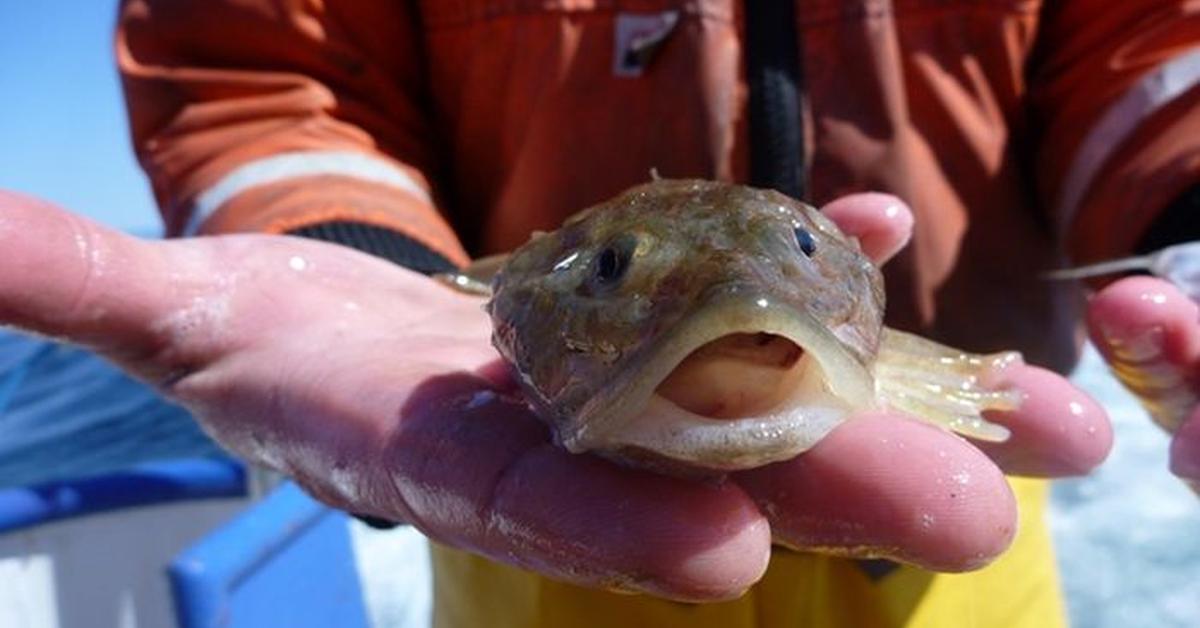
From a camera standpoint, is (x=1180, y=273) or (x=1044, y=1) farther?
(x=1044, y=1)

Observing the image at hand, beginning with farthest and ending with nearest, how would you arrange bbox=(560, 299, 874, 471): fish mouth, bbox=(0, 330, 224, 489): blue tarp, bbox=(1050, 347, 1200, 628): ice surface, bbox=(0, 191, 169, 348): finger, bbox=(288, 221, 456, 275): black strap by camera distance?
bbox=(0, 330, 224, 489): blue tarp → bbox=(1050, 347, 1200, 628): ice surface → bbox=(288, 221, 456, 275): black strap → bbox=(0, 191, 169, 348): finger → bbox=(560, 299, 874, 471): fish mouth

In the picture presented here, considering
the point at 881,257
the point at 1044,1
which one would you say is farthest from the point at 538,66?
the point at 1044,1

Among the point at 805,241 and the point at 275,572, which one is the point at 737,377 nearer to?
the point at 805,241

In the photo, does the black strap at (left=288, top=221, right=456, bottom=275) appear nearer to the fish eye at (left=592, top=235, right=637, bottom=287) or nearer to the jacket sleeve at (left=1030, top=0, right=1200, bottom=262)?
the fish eye at (left=592, top=235, right=637, bottom=287)

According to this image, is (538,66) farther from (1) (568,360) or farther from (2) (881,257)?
(1) (568,360)

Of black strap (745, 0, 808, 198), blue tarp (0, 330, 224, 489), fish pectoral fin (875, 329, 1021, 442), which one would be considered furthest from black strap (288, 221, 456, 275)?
blue tarp (0, 330, 224, 489)

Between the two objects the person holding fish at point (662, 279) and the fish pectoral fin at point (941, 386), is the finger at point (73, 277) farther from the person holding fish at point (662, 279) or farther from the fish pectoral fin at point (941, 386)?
Result: the fish pectoral fin at point (941, 386)

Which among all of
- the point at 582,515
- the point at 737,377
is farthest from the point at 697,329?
the point at 582,515
